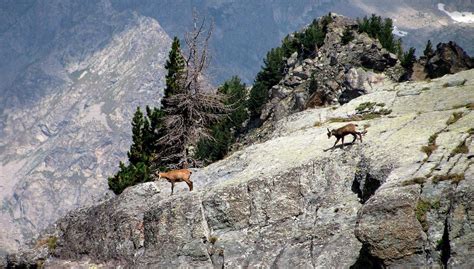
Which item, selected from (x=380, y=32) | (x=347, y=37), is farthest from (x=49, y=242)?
(x=380, y=32)

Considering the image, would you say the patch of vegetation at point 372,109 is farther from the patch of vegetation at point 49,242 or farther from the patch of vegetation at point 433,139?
the patch of vegetation at point 49,242

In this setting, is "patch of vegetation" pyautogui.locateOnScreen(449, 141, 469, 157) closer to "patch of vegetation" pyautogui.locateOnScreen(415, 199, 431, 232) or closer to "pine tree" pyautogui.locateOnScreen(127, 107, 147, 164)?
"patch of vegetation" pyautogui.locateOnScreen(415, 199, 431, 232)

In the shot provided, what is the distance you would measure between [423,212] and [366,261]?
388cm

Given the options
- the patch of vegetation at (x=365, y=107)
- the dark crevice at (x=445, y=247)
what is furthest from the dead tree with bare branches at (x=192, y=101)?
the dark crevice at (x=445, y=247)

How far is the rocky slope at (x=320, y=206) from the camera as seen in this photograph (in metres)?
24.5

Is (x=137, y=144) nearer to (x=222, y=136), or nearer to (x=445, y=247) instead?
(x=222, y=136)

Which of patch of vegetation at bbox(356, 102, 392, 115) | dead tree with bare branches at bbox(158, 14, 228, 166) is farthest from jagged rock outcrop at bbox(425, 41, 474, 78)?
patch of vegetation at bbox(356, 102, 392, 115)

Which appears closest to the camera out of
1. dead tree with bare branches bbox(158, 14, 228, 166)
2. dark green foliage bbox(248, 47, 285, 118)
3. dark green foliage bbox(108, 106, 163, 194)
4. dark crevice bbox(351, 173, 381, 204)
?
dark crevice bbox(351, 173, 381, 204)

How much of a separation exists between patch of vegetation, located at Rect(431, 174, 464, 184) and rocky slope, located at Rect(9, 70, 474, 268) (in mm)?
65

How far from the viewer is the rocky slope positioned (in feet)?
80.4

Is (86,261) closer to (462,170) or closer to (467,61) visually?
(462,170)

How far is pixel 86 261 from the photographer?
36531 millimetres

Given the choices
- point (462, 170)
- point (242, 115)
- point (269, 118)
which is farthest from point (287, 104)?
point (462, 170)

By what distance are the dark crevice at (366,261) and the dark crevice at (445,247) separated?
2542mm
